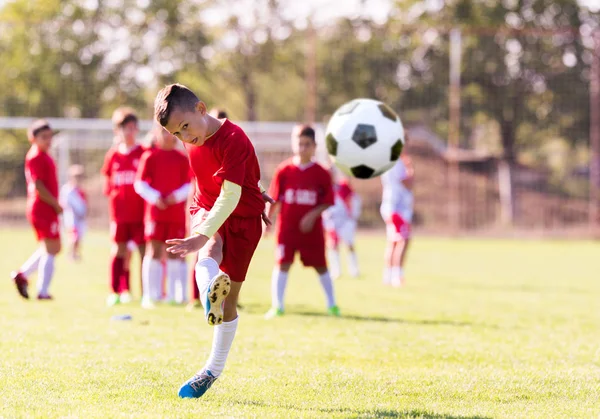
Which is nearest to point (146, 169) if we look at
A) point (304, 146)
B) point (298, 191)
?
point (298, 191)

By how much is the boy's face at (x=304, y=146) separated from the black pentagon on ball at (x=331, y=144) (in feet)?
2.62

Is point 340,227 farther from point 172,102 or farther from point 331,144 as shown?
point 172,102

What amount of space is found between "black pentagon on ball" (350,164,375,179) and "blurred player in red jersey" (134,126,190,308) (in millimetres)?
2379

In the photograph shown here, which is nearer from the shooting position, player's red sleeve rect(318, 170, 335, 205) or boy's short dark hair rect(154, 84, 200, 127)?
boy's short dark hair rect(154, 84, 200, 127)

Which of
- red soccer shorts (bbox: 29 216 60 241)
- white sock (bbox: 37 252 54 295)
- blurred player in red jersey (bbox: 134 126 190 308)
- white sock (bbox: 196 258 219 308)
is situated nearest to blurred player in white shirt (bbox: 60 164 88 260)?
white sock (bbox: 37 252 54 295)

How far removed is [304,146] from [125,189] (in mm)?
2205

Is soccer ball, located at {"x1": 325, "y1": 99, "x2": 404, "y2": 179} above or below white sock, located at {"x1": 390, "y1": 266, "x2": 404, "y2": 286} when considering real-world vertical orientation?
above

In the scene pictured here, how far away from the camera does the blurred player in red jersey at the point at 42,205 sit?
8.50 metres

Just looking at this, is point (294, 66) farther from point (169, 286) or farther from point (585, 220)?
point (169, 286)

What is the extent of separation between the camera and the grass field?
14.2 feet

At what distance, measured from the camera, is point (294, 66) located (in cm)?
2606

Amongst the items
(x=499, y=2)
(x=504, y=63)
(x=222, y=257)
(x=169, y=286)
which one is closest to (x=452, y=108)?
(x=504, y=63)

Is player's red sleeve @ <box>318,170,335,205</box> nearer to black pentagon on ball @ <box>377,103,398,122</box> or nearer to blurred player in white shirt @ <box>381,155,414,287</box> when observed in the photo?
black pentagon on ball @ <box>377,103,398,122</box>

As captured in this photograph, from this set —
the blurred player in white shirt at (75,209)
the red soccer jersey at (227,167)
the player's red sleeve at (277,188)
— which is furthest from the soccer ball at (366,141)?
the blurred player in white shirt at (75,209)
